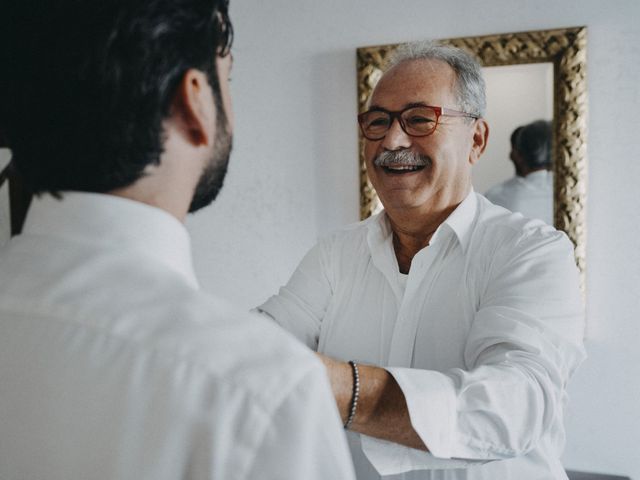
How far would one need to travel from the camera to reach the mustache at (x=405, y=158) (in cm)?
136

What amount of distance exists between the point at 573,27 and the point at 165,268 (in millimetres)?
1900

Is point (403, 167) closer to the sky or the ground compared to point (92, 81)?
closer to the ground

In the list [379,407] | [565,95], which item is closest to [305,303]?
[379,407]

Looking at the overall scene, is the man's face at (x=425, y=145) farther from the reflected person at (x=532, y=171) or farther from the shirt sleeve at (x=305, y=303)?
the reflected person at (x=532, y=171)

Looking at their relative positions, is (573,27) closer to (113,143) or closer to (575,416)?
(575,416)

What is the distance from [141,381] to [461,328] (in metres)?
0.87

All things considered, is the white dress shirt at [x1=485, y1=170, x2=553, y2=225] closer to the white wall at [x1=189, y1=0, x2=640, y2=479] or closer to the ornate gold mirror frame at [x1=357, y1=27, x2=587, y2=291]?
the ornate gold mirror frame at [x1=357, y1=27, x2=587, y2=291]

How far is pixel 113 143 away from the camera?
526 millimetres

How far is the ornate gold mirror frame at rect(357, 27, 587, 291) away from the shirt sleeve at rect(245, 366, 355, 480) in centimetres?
175

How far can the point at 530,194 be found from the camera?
79.7 inches

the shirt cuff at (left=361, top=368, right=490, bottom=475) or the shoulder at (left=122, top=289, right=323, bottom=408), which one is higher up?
the shoulder at (left=122, top=289, right=323, bottom=408)

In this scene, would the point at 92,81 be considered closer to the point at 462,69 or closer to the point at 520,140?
the point at 462,69

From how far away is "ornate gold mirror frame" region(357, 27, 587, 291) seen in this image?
192 cm

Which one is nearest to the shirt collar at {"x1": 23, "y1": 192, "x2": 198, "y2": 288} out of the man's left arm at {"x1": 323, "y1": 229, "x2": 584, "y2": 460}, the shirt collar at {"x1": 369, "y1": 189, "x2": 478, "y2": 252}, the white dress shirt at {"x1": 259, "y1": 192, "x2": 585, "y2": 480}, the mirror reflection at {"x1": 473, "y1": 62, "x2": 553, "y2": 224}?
the man's left arm at {"x1": 323, "y1": 229, "x2": 584, "y2": 460}
